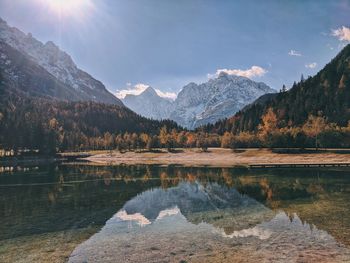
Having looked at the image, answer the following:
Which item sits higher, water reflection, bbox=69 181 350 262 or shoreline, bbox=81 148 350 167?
shoreline, bbox=81 148 350 167

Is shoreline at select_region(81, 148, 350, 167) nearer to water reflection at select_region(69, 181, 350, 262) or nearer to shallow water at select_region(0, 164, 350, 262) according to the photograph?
shallow water at select_region(0, 164, 350, 262)

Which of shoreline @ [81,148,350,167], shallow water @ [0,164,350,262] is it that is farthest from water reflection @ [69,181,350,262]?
shoreline @ [81,148,350,167]

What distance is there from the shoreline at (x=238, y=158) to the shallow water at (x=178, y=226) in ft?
230

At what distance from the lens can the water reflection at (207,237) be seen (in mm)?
23822

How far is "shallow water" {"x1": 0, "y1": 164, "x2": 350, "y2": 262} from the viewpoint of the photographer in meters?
→ 24.5

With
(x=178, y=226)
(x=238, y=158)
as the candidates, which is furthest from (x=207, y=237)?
(x=238, y=158)

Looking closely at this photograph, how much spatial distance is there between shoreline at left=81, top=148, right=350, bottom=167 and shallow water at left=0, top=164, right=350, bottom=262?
230ft

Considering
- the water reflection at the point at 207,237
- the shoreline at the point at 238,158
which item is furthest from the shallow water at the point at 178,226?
the shoreline at the point at 238,158

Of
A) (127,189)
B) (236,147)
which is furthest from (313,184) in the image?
(236,147)

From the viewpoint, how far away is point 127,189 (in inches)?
2525

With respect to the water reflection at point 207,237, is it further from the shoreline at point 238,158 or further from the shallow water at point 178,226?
the shoreline at point 238,158

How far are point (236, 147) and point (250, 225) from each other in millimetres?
139986

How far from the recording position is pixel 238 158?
151125 mm

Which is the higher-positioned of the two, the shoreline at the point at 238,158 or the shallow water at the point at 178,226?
the shoreline at the point at 238,158
